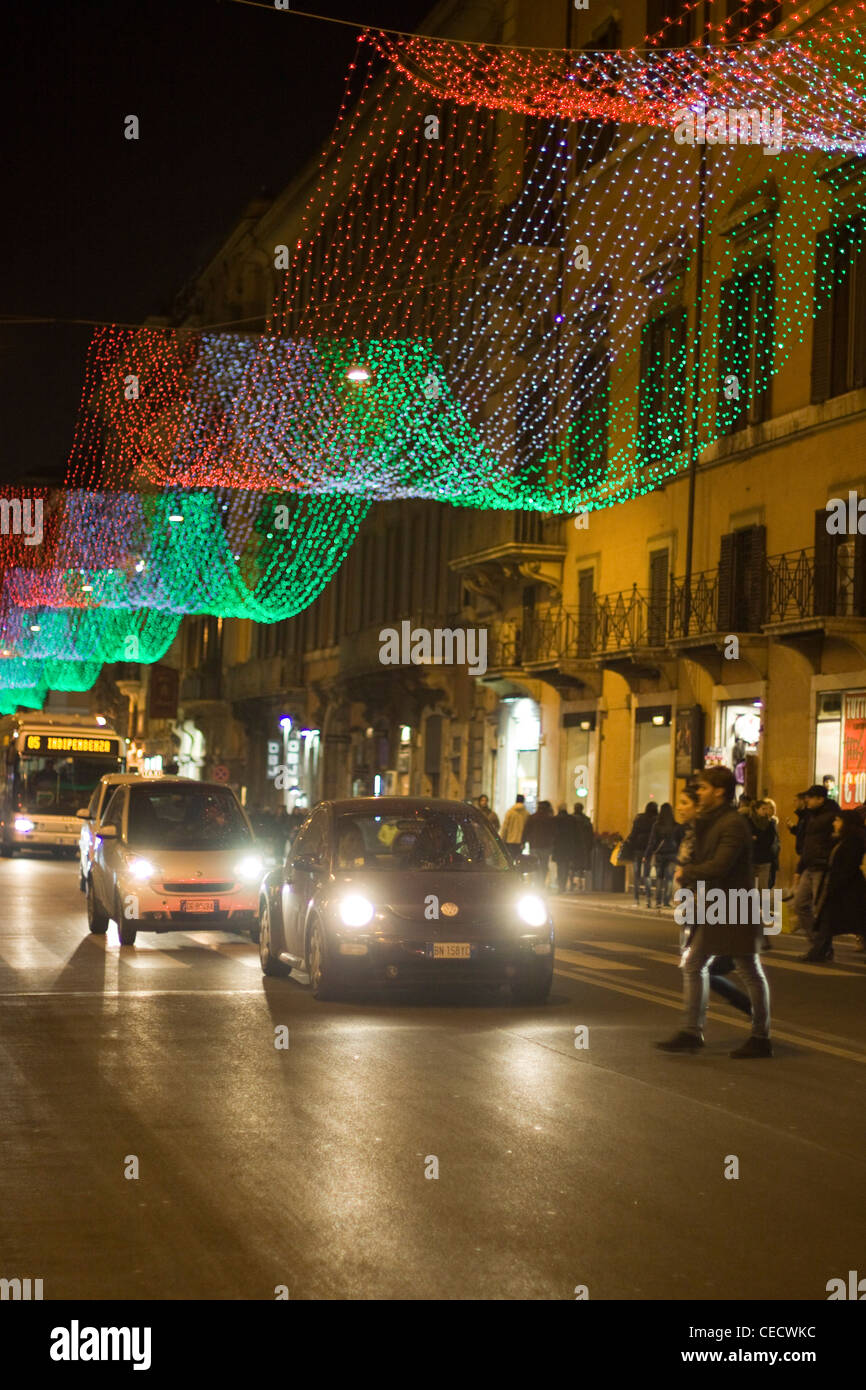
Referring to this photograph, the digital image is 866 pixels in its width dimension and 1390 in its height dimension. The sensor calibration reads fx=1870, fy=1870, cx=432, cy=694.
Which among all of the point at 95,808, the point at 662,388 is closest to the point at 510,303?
the point at 662,388

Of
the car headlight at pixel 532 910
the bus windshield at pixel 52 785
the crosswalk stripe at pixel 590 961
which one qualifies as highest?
the bus windshield at pixel 52 785

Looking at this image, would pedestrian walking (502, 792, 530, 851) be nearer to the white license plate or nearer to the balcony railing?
the balcony railing

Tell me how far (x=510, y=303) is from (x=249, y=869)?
25.5 meters

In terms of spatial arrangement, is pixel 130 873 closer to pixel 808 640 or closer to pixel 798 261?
pixel 808 640

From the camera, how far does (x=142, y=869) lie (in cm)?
1952

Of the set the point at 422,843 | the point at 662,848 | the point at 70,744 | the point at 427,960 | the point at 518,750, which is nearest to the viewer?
the point at 427,960

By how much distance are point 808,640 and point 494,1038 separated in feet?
62.7

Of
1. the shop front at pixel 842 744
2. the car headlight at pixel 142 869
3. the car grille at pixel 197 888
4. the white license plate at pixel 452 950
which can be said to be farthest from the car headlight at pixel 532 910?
the shop front at pixel 842 744

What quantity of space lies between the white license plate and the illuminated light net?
386 inches

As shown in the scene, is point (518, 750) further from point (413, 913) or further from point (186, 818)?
point (413, 913)

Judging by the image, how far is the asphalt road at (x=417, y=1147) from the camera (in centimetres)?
650

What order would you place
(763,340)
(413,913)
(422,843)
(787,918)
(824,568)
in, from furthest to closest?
(763,340), (824,568), (787,918), (422,843), (413,913)

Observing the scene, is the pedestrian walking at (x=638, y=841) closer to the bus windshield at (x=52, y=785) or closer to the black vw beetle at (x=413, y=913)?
the black vw beetle at (x=413, y=913)

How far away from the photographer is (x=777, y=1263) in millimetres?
6625
